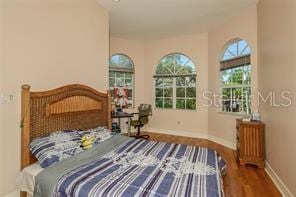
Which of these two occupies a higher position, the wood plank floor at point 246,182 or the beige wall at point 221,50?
the beige wall at point 221,50

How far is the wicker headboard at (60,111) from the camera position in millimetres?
2223

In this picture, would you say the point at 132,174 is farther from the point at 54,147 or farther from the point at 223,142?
the point at 223,142

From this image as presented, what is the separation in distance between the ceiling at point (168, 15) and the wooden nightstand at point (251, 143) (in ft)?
7.45

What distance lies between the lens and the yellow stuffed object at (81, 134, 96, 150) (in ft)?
7.75

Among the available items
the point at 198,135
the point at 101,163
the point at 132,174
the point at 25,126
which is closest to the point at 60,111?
the point at 25,126

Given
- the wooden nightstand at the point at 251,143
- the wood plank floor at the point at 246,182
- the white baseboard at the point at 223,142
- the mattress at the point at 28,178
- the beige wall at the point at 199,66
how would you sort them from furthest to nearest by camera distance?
the white baseboard at the point at 223,142
the beige wall at the point at 199,66
the wooden nightstand at the point at 251,143
the wood plank floor at the point at 246,182
the mattress at the point at 28,178

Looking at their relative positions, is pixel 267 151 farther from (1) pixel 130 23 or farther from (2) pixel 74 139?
(1) pixel 130 23

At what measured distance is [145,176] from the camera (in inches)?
67.3

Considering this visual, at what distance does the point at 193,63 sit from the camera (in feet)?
18.5

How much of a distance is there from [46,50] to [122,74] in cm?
350

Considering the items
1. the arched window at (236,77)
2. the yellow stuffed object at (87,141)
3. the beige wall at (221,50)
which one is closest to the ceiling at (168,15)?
the beige wall at (221,50)

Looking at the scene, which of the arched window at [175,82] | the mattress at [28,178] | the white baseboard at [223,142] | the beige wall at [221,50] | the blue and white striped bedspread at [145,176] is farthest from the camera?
the arched window at [175,82]

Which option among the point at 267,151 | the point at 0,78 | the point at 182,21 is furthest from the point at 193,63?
the point at 0,78

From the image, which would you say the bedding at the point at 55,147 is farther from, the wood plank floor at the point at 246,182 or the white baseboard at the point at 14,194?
the wood plank floor at the point at 246,182
